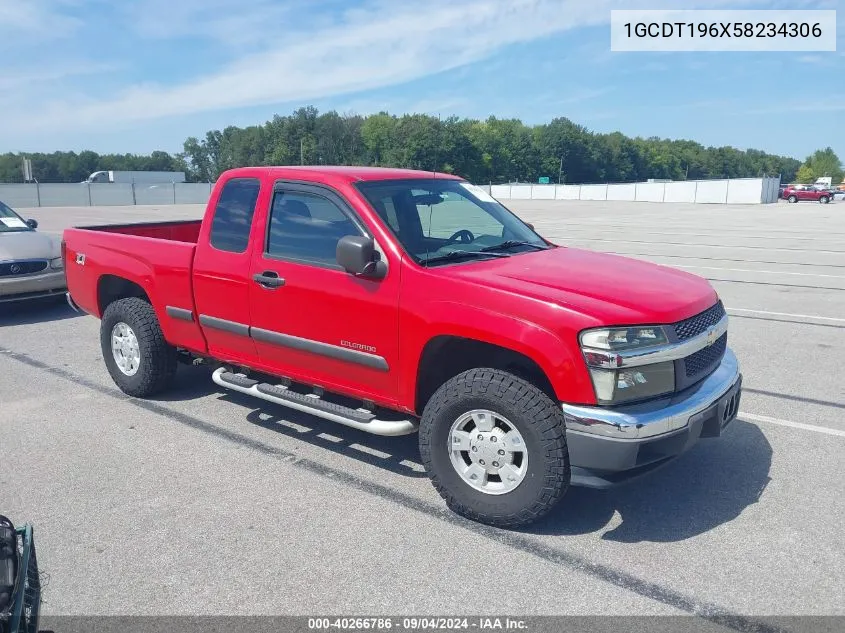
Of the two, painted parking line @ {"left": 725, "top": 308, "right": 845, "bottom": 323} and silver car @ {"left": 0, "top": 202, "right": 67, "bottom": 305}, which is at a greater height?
silver car @ {"left": 0, "top": 202, "right": 67, "bottom": 305}

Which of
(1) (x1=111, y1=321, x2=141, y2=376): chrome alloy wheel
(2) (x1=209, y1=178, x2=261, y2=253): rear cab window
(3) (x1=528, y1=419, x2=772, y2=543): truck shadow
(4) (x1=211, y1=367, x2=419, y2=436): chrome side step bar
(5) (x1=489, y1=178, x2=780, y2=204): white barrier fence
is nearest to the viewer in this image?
(3) (x1=528, y1=419, x2=772, y2=543): truck shadow

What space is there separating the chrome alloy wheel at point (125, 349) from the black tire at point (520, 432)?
9.76 ft

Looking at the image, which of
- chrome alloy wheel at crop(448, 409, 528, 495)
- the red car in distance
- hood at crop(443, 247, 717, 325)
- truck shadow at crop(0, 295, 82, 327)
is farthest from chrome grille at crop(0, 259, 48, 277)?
the red car in distance

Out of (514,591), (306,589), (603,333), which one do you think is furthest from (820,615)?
(306,589)

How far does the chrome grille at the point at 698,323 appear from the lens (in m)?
3.70

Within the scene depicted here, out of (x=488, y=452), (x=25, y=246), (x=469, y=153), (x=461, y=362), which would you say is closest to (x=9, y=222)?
(x=25, y=246)

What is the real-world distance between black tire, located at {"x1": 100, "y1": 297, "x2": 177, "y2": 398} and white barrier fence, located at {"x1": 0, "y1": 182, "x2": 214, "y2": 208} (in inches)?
1556

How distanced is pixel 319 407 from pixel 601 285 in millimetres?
1878

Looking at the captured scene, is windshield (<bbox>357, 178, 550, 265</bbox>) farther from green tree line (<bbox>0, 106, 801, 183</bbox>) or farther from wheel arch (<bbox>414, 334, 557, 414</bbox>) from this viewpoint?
green tree line (<bbox>0, 106, 801, 183</bbox>)

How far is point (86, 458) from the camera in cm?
469

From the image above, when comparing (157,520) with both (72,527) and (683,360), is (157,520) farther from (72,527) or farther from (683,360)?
(683,360)

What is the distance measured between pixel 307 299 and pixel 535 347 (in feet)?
5.20

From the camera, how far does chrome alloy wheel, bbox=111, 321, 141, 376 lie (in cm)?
586

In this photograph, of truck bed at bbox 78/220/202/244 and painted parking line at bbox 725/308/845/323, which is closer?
truck bed at bbox 78/220/202/244
